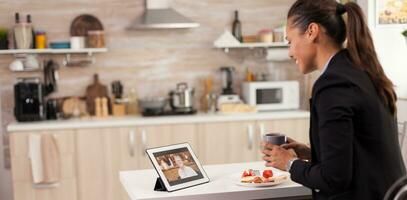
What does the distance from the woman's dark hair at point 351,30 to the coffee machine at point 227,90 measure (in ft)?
10.3

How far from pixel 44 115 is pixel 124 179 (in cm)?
257

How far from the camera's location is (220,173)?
9.07 ft

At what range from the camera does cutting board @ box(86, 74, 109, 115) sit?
17.2 ft

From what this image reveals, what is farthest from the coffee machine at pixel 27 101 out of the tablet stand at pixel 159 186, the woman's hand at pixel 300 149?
the woman's hand at pixel 300 149

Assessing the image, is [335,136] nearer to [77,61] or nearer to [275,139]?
[275,139]

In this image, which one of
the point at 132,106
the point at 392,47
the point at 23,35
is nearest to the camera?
the point at 392,47

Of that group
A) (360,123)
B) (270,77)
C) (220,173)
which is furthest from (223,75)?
(360,123)

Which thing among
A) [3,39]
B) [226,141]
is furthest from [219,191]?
[3,39]

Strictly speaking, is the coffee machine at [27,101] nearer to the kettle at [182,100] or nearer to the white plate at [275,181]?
the kettle at [182,100]

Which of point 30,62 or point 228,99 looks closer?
point 30,62

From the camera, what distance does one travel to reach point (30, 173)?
4746 mm

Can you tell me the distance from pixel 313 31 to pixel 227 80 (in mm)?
3335

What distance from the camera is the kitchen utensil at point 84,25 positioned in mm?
5223

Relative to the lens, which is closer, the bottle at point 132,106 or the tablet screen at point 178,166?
the tablet screen at point 178,166
